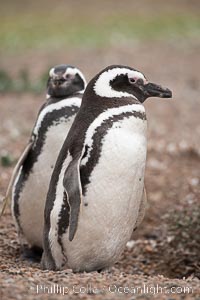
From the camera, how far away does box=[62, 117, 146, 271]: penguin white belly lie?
13.4 feet

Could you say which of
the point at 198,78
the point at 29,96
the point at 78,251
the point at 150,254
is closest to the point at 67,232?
the point at 78,251

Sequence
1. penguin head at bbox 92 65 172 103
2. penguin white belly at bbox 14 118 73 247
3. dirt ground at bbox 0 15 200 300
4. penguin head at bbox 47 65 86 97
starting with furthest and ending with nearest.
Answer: penguin head at bbox 47 65 86 97 → penguin white belly at bbox 14 118 73 247 → penguin head at bbox 92 65 172 103 → dirt ground at bbox 0 15 200 300

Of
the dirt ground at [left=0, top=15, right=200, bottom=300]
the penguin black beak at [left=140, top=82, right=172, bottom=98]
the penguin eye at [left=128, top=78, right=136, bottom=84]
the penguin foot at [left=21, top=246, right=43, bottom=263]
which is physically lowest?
the penguin foot at [left=21, top=246, right=43, bottom=263]

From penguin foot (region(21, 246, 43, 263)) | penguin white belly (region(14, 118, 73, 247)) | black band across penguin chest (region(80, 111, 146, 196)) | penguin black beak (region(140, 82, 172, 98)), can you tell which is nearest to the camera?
black band across penguin chest (region(80, 111, 146, 196))

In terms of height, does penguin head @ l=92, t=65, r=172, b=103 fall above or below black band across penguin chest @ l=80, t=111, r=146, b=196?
above

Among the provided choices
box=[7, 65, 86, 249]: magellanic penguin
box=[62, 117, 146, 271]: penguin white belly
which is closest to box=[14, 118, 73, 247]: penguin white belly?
box=[7, 65, 86, 249]: magellanic penguin

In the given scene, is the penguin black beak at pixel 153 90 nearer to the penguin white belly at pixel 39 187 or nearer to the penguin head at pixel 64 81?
the penguin white belly at pixel 39 187

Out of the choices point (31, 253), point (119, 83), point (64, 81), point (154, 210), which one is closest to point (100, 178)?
point (119, 83)

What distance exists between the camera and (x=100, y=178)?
409 cm

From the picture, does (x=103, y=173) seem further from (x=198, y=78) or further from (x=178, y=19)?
(x=178, y=19)

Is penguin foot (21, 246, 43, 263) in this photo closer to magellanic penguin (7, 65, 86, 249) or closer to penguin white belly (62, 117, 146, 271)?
magellanic penguin (7, 65, 86, 249)

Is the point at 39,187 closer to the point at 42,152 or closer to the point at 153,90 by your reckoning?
the point at 42,152

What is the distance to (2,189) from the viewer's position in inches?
266

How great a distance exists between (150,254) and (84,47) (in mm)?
13537
